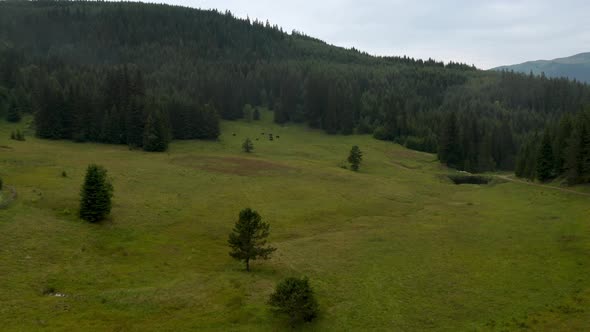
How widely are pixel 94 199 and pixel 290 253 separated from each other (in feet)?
86.1

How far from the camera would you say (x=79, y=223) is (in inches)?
2125

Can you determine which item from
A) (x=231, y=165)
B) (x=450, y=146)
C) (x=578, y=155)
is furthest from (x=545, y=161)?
(x=231, y=165)

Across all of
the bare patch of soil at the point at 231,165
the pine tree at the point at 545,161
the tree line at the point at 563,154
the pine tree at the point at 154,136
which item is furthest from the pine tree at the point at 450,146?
the pine tree at the point at 154,136

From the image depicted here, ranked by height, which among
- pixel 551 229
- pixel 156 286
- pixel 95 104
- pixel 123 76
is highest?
pixel 123 76

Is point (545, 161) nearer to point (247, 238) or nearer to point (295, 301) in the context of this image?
point (247, 238)

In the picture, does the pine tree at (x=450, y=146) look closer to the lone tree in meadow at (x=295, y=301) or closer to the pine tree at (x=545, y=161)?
the pine tree at (x=545, y=161)

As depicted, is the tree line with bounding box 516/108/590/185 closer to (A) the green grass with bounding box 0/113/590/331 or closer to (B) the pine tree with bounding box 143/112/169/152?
(A) the green grass with bounding box 0/113/590/331

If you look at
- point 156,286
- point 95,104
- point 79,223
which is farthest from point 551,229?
point 95,104

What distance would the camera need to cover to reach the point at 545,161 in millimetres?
91500

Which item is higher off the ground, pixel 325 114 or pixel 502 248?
pixel 325 114

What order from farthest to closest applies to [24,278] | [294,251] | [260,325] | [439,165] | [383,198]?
1. [439,165]
2. [383,198]
3. [294,251]
4. [24,278]
5. [260,325]

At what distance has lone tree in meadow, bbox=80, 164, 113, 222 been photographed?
55.5 m

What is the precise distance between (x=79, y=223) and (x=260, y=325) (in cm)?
3185

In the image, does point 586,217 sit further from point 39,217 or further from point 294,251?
point 39,217
